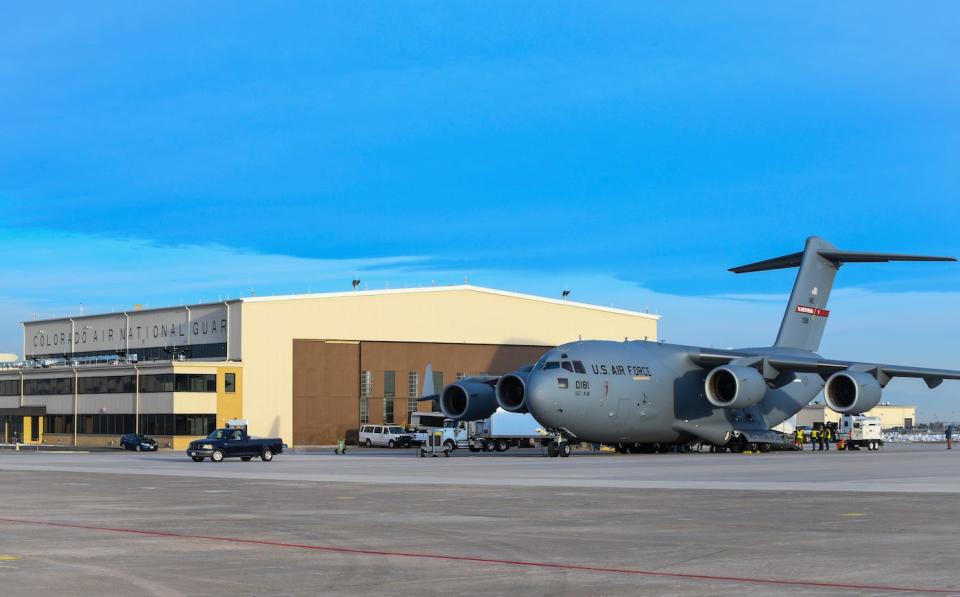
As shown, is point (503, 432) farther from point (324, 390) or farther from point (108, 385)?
point (108, 385)

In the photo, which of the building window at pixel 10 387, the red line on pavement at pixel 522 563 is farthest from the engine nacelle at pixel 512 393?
the building window at pixel 10 387

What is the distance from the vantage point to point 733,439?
59.8 meters

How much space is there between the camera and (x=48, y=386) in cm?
9281

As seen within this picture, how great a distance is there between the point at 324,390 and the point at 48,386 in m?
25.3

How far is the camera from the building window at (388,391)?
86.4 metres

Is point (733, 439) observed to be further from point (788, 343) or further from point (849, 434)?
point (849, 434)

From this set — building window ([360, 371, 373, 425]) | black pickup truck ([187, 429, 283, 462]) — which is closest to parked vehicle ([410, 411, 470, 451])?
building window ([360, 371, 373, 425])

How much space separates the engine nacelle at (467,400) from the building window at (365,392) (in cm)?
2711

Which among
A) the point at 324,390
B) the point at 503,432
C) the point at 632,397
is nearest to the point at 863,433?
the point at 503,432

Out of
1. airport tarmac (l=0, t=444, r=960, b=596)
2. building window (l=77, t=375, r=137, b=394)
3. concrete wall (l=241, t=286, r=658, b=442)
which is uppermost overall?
concrete wall (l=241, t=286, r=658, b=442)

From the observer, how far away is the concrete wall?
8088 cm

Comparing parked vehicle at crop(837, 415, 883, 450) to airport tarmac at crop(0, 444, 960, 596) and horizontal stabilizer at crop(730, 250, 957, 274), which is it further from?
airport tarmac at crop(0, 444, 960, 596)

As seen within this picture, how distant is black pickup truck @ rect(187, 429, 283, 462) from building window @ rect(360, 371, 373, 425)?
3029 centimetres

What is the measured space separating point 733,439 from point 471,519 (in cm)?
4144
